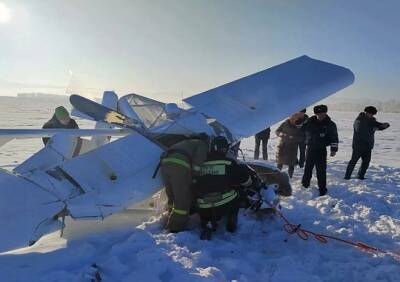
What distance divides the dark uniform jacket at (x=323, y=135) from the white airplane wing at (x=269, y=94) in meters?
0.63

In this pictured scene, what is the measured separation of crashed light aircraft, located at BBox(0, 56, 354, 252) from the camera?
4.25m

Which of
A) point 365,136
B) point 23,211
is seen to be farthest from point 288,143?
point 23,211

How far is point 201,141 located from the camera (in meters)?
5.26

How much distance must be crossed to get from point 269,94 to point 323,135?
4.24 ft

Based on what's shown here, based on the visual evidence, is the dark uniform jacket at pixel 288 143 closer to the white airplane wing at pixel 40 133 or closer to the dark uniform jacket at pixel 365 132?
the dark uniform jacket at pixel 365 132

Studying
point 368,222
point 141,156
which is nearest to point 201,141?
point 141,156

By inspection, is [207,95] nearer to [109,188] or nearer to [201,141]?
[201,141]

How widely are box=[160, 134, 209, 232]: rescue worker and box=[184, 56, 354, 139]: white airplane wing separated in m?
1.70

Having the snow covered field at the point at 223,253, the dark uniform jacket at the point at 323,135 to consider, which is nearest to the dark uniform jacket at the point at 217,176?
the snow covered field at the point at 223,253

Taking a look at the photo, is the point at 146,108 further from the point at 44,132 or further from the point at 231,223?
the point at 231,223

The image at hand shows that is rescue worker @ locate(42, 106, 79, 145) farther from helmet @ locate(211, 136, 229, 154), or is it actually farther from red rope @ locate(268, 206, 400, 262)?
red rope @ locate(268, 206, 400, 262)

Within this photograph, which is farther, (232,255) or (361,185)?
(361,185)

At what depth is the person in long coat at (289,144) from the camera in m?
9.60

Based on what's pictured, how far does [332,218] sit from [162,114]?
2994mm
